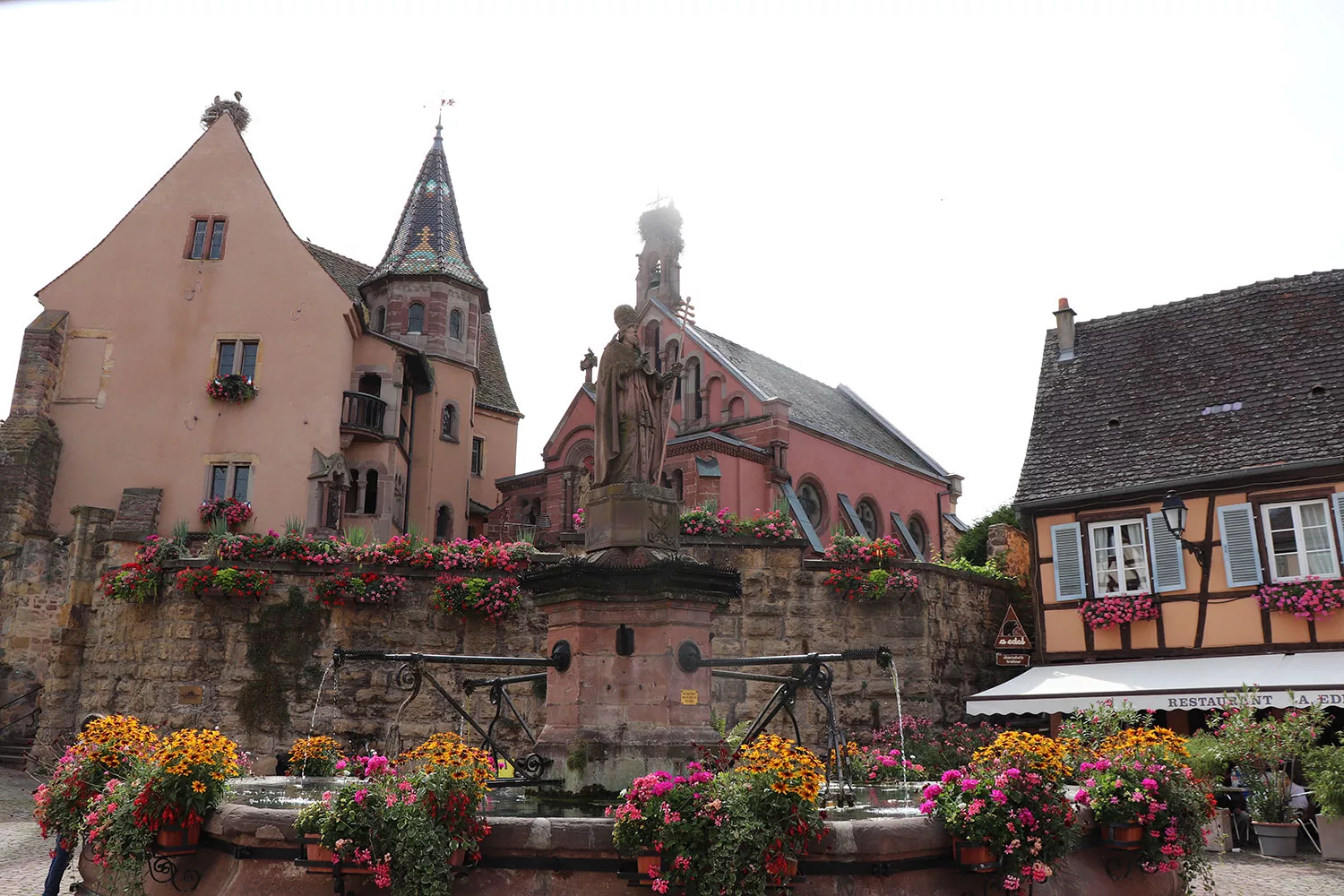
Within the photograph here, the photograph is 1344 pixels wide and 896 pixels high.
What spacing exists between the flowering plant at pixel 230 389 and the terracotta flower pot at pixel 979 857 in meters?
22.2

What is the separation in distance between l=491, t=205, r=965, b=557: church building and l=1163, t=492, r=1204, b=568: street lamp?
1177 centimetres

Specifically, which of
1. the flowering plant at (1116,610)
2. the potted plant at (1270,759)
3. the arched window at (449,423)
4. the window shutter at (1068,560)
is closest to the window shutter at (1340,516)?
the flowering plant at (1116,610)

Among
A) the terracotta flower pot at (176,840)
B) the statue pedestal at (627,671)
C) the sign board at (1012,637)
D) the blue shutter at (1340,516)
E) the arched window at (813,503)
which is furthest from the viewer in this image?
the arched window at (813,503)

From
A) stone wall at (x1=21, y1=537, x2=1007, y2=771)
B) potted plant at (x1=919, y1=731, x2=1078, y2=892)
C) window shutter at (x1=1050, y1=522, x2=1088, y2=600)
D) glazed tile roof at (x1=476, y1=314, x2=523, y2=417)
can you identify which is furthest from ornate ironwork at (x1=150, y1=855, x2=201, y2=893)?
glazed tile roof at (x1=476, y1=314, x2=523, y2=417)

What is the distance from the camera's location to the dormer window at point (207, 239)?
25828mm

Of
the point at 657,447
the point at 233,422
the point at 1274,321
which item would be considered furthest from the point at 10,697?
the point at 1274,321

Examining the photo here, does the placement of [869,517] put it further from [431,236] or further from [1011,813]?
[1011,813]

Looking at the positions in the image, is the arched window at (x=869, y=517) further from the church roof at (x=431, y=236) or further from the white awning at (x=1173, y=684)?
the white awning at (x=1173, y=684)

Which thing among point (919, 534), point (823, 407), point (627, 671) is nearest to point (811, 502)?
point (823, 407)

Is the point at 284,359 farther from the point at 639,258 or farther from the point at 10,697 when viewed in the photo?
the point at 639,258

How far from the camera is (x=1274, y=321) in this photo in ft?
65.5

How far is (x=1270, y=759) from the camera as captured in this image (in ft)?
42.2

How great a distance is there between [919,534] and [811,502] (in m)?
7.00

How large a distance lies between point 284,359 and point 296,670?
10929 mm
